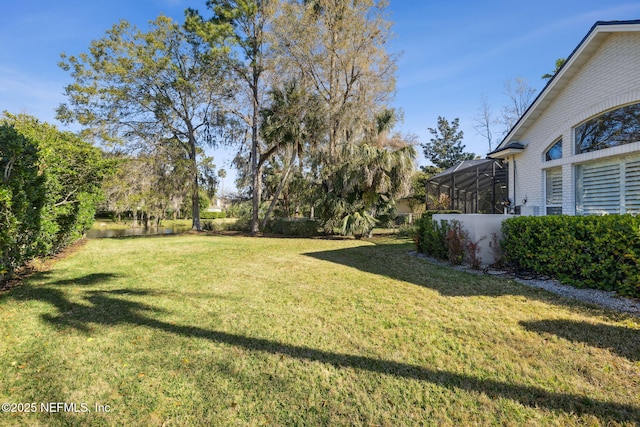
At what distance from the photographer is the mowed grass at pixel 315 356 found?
2.16 meters

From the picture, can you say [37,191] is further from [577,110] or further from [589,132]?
[577,110]

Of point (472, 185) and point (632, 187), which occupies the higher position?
point (472, 185)

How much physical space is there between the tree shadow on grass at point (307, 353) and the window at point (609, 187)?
19.2 feet

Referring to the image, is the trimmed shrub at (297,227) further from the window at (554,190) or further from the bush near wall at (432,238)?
the window at (554,190)

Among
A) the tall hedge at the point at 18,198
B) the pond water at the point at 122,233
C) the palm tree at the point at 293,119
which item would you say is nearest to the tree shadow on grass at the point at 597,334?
the tall hedge at the point at 18,198

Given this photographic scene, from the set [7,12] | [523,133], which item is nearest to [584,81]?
[523,133]

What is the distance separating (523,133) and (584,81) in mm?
2073

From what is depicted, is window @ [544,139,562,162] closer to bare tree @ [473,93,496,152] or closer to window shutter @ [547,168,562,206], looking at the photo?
window shutter @ [547,168,562,206]

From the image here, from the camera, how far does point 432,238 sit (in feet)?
28.5

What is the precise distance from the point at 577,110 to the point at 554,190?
205 cm

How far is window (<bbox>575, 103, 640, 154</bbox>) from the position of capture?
6078 millimetres

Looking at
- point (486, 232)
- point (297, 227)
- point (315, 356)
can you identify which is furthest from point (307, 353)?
point (297, 227)

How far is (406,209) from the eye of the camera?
107 ft

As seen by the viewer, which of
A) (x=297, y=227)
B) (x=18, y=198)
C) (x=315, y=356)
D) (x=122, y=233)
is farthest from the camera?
(x=122, y=233)
